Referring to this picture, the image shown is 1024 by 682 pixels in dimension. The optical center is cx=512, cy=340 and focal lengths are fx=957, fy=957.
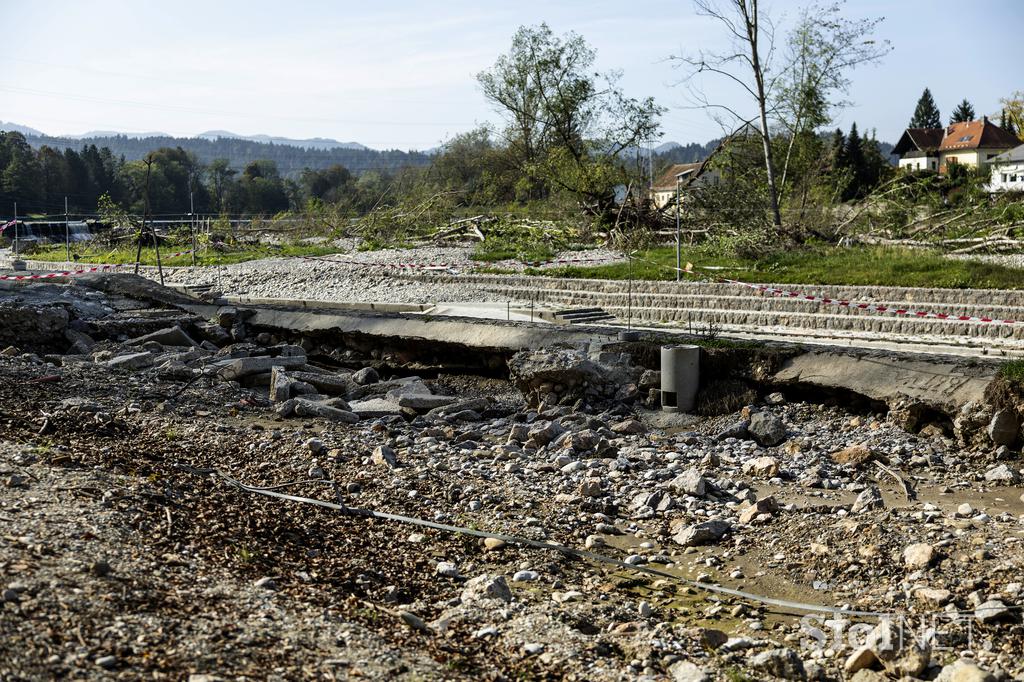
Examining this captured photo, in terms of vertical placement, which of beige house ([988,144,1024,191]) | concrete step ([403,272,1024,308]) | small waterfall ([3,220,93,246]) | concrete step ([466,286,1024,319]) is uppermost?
beige house ([988,144,1024,191])

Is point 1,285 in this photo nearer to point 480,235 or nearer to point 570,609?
point 480,235

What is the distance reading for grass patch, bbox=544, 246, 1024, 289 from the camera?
610 inches

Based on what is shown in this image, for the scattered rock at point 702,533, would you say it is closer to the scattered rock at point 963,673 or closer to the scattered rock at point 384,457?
the scattered rock at point 963,673

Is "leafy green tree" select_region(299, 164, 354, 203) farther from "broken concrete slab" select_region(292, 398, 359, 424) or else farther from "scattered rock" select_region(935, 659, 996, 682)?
"scattered rock" select_region(935, 659, 996, 682)

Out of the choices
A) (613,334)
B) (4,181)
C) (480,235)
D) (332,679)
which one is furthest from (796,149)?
(4,181)

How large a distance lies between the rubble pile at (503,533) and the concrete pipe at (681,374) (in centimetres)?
34

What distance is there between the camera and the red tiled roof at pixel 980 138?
60875 millimetres

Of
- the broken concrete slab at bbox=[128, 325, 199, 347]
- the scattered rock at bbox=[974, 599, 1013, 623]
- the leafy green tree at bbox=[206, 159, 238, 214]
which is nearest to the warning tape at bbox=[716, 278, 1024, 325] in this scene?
the scattered rock at bbox=[974, 599, 1013, 623]

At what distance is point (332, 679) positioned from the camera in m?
4.54

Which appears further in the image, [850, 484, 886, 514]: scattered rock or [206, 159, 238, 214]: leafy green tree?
[206, 159, 238, 214]: leafy green tree

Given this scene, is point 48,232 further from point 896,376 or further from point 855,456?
point 855,456

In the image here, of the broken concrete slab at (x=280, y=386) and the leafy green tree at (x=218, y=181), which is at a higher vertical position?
the leafy green tree at (x=218, y=181)

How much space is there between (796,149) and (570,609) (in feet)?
76.2

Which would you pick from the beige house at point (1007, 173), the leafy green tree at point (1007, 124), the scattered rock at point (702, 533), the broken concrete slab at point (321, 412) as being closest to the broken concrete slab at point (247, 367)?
the broken concrete slab at point (321, 412)
